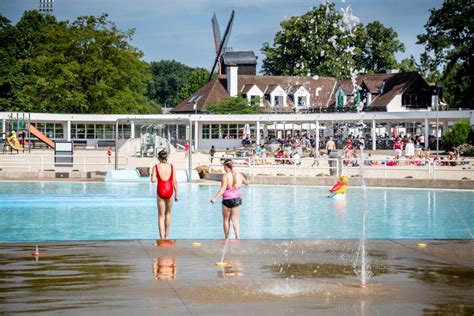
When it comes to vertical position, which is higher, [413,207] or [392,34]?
[392,34]

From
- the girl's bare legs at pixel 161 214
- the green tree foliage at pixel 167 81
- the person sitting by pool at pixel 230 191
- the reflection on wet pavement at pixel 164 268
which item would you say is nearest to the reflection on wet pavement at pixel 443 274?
the reflection on wet pavement at pixel 164 268

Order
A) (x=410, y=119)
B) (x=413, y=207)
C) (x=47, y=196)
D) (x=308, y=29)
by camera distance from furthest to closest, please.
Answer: (x=308, y=29)
(x=410, y=119)
(x=47, y=196)
(x=413, y=207)

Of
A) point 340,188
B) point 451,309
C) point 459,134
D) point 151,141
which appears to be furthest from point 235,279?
point 459,134

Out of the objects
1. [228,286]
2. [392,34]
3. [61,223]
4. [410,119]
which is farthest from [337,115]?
[228,286]

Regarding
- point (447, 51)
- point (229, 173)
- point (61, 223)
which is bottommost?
point (61, 223)

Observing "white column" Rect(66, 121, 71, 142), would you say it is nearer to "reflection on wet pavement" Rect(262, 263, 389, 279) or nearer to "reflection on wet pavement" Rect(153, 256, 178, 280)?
"reflection on wet pavement" Rect(153, 256, 178, 280)

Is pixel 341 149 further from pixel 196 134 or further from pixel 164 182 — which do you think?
pixel 164 182

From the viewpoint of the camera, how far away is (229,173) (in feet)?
46.9

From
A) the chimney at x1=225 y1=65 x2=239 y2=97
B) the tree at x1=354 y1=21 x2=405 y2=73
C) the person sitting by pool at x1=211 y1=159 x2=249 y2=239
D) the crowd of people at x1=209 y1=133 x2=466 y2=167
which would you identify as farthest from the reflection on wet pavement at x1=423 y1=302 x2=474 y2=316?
the tree at x1=354 y1=21 x2=405 y2=73

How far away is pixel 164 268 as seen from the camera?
36.0ft

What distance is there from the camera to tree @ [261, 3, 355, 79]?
309ft

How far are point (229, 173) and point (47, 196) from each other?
13.8 meters

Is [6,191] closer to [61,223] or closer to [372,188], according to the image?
[61,223]

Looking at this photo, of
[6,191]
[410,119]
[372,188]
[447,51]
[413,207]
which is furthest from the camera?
[447,51]
